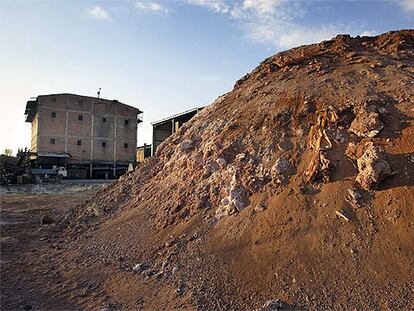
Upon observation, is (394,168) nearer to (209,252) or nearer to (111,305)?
(209,252)

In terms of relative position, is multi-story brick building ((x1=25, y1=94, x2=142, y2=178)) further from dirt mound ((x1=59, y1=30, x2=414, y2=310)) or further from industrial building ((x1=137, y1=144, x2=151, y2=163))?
dirt mound ((x1=59, y1=30, x2=414, y2=310))

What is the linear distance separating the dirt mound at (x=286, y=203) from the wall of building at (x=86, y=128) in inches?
1199

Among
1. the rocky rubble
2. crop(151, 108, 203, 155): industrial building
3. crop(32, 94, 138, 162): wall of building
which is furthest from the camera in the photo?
crop(32, 94, 138, 162): wall of building

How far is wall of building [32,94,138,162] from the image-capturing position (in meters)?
39.0

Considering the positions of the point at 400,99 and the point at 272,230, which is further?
the point at 400,99

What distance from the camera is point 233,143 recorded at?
9375mm

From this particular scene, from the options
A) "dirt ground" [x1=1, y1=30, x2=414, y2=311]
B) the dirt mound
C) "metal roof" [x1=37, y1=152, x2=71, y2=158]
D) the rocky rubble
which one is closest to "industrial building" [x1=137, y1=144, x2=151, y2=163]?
"metal roof" [x1=37, y1=152, x2=71, y2=158]

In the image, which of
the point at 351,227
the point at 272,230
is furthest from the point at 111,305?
the point at 351,227

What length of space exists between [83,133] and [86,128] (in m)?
0.69

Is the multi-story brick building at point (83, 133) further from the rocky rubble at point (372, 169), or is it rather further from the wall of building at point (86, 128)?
the rocky rubble at point (372, 169)

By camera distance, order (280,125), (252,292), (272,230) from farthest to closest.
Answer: (280,125)
(272,230)
(252,292)

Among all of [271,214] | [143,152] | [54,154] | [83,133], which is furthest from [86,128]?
[271,214]

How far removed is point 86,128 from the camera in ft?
135

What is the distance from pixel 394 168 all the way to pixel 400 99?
2237 mm
